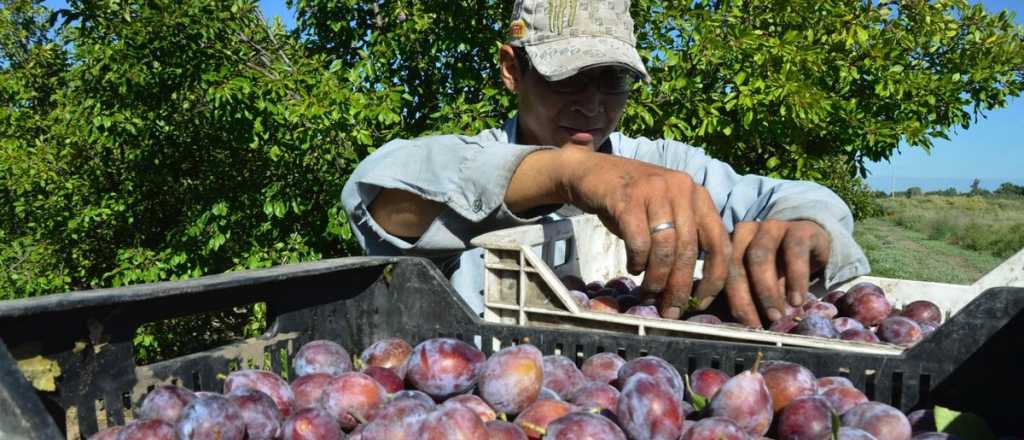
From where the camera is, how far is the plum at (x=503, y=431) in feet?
3.42

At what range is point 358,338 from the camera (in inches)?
59.0

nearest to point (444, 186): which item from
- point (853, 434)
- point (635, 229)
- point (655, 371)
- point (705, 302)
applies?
point (635, 229)

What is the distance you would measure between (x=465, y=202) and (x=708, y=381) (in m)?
0.68

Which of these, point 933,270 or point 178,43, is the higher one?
point 178,43

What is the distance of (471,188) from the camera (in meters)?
1.64

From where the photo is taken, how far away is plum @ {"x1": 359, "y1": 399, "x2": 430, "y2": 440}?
103 cm

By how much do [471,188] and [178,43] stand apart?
134 inches

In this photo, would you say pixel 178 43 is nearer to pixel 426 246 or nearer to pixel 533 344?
pixel 426 246

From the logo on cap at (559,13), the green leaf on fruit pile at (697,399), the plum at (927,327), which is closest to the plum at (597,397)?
the green leaf on fruit pile at (697,399)

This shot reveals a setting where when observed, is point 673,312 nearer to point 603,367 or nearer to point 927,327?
point 603,367

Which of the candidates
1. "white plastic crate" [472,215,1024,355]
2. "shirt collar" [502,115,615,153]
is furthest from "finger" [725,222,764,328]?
"shirt collar" [502,115,615,153]

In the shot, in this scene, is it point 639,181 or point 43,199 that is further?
point 43,199

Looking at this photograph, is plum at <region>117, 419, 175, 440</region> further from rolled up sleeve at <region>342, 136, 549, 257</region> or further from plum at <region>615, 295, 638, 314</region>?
plum at <region>615, 295, 638, 314</region>

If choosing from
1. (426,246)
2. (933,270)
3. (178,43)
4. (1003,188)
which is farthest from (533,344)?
(1003,188)
